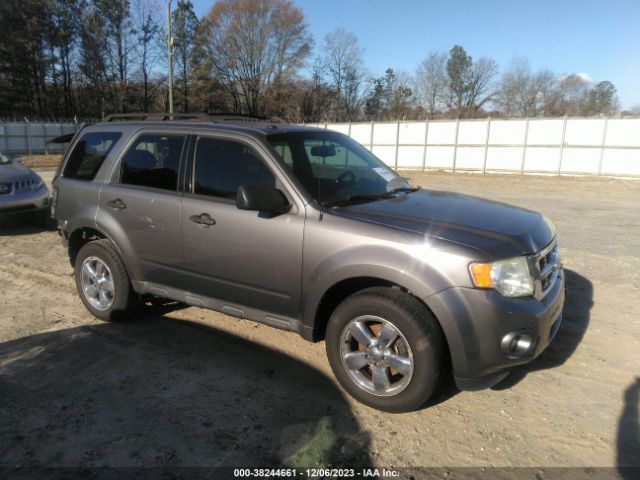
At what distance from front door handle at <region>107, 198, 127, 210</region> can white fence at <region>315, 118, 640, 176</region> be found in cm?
2452

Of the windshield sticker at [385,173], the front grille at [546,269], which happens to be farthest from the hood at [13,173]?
the front grille at [546,269]

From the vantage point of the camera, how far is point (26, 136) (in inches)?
1321

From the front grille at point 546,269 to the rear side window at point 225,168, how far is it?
1.97m

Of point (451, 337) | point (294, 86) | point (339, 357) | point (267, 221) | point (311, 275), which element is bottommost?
point (339, 357)

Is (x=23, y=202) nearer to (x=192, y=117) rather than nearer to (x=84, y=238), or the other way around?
(x=84, y=238)

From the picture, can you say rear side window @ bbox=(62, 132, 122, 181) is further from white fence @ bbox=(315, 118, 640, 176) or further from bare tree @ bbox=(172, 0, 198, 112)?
bare tree @ bbox=(172, 0, 198, 112)

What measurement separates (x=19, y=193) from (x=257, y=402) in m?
7.66

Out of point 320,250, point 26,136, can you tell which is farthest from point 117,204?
point 26,136

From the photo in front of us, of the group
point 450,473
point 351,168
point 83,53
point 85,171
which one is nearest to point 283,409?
point 450,473

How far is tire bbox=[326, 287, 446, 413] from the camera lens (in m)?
2.94

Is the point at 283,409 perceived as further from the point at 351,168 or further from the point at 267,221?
the point at 351,168

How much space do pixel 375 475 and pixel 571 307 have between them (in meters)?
3.33

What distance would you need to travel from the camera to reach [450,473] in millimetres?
2617

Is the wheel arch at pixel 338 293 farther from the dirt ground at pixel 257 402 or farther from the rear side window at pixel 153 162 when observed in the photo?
the rear side window at pixel 153 162
